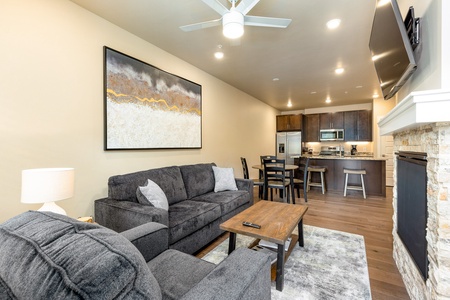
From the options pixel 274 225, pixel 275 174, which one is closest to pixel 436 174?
pixel 274 225

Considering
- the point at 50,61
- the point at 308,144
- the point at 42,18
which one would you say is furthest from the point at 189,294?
the point at 308,144

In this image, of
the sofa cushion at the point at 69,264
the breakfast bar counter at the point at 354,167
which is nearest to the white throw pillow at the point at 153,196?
the sofa cushion at the point at 69,264

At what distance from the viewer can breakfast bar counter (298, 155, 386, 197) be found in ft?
16.8

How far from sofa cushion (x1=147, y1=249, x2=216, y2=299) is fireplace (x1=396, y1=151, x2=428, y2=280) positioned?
1.49m

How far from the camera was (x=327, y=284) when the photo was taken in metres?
1.87

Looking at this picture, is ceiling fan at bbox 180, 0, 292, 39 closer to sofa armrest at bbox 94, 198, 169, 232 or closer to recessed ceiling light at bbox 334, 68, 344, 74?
sofa armrest at bbox 94, 198, 169, 232

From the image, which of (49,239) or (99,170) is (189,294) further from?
(99,170)

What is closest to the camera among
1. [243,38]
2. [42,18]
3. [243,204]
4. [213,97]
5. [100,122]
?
[42,18]

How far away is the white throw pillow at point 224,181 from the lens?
355 cm

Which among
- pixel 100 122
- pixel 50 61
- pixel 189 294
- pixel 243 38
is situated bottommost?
pixel 189 294

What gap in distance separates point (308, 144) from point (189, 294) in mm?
8139

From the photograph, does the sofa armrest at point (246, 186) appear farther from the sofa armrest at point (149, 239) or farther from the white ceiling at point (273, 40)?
the sofa armrest at point (149, 239)

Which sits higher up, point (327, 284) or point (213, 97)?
point (213, 97)

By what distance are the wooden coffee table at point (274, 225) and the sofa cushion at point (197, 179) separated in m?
1.08
